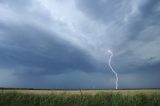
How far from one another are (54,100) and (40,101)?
174 centimetres

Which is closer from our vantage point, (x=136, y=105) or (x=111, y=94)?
(x=136, y=105)

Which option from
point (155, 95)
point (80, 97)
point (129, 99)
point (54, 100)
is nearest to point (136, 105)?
point (129, 99)

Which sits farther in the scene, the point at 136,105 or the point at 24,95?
the point at 24,95

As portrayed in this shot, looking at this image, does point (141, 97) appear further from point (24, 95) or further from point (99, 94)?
point (24, 95)

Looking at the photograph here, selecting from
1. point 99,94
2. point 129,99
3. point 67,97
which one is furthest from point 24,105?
point 129,99

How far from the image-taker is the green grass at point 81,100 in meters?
31.6

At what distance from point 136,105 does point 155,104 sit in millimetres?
2249

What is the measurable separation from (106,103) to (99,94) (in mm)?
1645

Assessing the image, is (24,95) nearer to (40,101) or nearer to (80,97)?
(40,101)

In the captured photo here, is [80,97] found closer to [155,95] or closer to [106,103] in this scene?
[106,103]

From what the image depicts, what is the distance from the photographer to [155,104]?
31.5 metres

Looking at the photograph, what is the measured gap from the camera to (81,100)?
32.6m

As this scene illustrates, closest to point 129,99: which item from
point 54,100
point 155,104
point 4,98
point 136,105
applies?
point 136,105

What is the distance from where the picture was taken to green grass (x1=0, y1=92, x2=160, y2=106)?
31.6m
